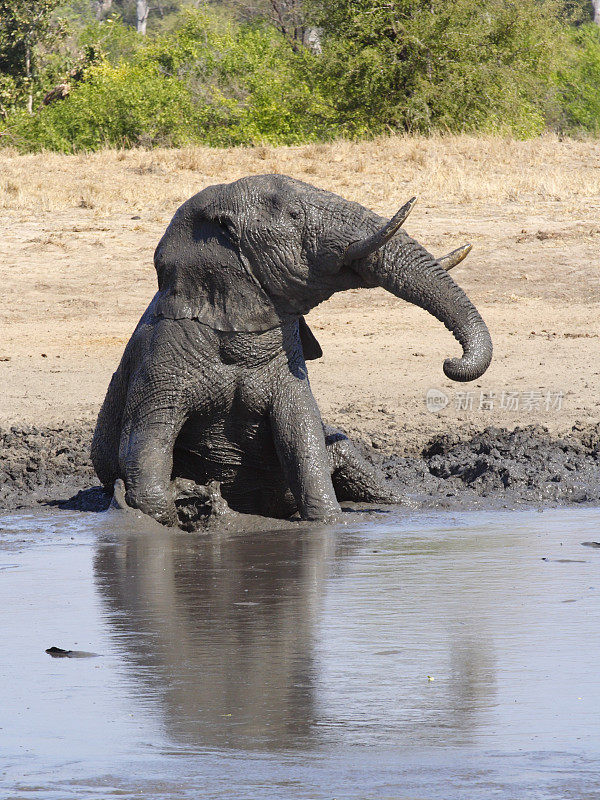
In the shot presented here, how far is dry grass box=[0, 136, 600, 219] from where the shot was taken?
53.0ft

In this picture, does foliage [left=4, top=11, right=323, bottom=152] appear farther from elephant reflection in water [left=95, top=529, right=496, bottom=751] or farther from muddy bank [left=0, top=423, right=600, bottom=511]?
elephant reflection in water [left=95, top=529, right=496, bottom=751]

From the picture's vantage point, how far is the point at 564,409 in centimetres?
1012

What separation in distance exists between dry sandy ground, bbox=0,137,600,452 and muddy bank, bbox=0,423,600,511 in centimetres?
55

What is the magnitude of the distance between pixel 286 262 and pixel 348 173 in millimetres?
11716

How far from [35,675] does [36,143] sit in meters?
24.7

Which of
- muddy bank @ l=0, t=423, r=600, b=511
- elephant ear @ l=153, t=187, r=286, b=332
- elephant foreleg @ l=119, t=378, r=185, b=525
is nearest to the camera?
elephant ear @ l=153, t=187, r=286, b=332

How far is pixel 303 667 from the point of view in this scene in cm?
406

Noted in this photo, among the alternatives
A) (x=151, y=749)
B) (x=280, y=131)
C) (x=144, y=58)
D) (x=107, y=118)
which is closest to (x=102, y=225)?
(x=151, y=749)

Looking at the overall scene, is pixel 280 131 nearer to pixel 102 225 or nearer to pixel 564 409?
pixel 102 225

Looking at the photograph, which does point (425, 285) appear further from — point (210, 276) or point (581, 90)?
point (581, 90)

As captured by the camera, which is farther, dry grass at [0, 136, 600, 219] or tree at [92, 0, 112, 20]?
tree at [92, 0, 112, 20]

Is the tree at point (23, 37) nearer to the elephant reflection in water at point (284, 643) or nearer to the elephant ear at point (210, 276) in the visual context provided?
the elephant ear at point (210, 276)

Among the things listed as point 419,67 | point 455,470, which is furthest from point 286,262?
point 419,67

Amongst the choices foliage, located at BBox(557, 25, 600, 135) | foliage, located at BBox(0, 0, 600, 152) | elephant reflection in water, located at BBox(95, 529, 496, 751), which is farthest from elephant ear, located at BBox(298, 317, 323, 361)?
foliage, located at BBox(557, 25, 600, 135)
